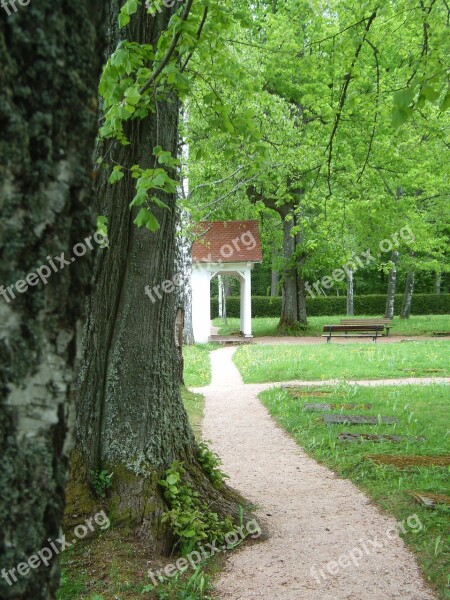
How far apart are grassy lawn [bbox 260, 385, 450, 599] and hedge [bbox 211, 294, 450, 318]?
1115 inches

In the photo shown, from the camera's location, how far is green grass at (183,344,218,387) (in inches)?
522

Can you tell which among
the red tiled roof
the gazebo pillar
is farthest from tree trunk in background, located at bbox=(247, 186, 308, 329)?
the gazebo pillar

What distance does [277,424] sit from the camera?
9016 mm

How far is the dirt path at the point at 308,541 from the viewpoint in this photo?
398cm

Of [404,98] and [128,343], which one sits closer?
[404,98]

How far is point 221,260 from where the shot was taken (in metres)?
23.4

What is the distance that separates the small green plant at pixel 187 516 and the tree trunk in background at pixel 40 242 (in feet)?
A: 9.63

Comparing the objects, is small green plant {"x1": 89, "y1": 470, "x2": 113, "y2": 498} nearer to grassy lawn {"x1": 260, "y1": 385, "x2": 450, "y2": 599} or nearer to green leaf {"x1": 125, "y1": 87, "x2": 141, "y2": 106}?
grassy lawn {"x1": 260, "y1": 385, "x2": 450, "y2": 599}

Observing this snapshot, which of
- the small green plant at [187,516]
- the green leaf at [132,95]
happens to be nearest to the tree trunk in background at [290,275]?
the small green plant at [187,516]
